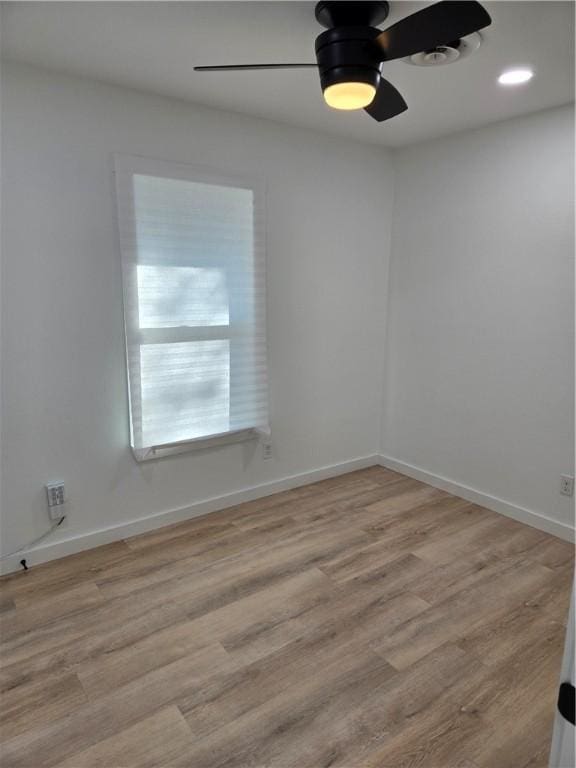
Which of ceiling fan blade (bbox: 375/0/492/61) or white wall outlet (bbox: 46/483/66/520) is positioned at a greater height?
ceiling fan blade (bbox: 375/0/492/61)

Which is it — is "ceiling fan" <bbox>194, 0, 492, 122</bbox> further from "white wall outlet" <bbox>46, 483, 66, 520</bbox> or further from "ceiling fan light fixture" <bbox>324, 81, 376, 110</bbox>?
"white wall outlet" <bbox>46, 483, 66, 520</bbox>

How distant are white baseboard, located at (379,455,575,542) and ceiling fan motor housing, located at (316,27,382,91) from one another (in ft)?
8.35

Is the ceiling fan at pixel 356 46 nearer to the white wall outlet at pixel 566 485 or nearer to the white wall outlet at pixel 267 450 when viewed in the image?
the white wall outlet at pixel 267 450

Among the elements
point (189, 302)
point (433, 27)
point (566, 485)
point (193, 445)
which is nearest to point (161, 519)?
point (193, 445)

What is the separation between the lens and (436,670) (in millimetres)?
1879

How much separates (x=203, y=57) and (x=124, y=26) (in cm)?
36

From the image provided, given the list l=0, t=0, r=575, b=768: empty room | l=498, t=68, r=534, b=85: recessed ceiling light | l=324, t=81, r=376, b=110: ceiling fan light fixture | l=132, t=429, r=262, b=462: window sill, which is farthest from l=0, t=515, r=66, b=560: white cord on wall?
l=498, t=68, r=534, b=85: recessed ceiling light

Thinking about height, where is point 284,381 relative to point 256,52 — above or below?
below

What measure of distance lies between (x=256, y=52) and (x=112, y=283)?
1.28m

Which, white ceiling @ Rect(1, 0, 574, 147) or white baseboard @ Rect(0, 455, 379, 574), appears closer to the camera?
white ceiling @ Rect(1, 0, 574, 147)

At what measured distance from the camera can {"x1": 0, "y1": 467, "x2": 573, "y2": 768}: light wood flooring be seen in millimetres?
1584

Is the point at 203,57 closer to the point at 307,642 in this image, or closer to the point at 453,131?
the point at 453,131

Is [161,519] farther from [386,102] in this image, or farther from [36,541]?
[386,102]

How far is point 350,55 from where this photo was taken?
5.35ft
